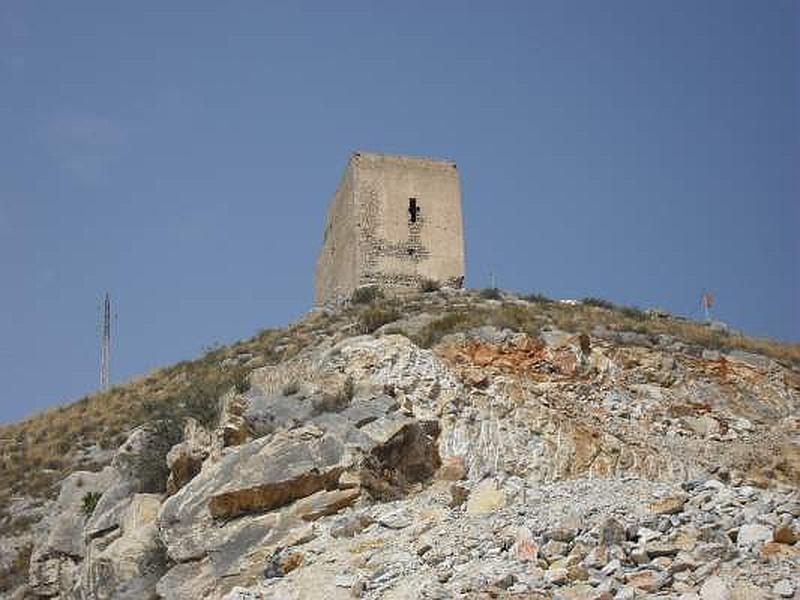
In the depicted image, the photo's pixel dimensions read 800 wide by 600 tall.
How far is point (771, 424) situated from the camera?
17453 millimetres

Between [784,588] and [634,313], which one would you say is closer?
[784,588]

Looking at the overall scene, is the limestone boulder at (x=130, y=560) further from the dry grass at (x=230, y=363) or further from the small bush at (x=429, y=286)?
the small bush at (x=429, y=286)

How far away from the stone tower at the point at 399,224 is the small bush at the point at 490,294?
1161 mm

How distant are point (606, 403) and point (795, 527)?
26.9 feet

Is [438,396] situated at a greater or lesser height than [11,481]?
greater

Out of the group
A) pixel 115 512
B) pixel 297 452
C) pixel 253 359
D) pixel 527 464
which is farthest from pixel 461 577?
pixel 253 359

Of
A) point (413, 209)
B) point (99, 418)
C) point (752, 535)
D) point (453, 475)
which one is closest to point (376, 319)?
point (413, 209)

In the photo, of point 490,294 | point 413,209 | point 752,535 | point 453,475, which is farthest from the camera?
point 413,209

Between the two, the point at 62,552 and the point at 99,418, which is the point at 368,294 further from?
the point at 62,552

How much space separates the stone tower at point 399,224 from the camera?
2473 centimetres

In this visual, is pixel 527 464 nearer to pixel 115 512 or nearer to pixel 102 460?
pixel 115 512

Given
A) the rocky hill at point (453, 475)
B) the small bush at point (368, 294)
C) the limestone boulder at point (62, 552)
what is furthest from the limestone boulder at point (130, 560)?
the small bush at point (368, 294)

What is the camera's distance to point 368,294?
24.2 metres

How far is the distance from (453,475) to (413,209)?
1281 centimetres
